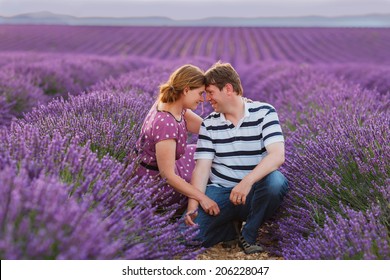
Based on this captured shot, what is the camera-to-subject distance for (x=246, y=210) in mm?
2900

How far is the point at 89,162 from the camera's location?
6.83 ft

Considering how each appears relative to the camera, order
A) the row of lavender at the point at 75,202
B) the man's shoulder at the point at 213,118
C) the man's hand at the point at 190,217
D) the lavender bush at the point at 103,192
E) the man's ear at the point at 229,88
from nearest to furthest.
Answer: the row of lavender at the point at 75,202 < the lavender bush at the point at 103,192 < the man's hand at the point at 190,217 < the man's ear at the point at 229,88 < the man's shoulder at the point at 213,118

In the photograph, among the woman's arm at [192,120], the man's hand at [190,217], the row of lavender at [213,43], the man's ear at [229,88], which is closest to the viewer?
the man's hand at [190,217]

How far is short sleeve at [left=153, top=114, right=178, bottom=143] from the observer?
2.73m

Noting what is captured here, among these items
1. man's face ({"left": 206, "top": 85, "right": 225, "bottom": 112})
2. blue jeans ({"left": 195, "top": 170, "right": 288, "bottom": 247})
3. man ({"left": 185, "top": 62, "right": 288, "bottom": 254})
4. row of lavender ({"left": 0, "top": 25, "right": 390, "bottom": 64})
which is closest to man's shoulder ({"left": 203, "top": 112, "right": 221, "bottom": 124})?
man ({"left": 185, "top": 62, "right": 288, "bottom": 254})

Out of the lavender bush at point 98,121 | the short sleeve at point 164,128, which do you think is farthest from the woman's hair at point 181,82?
the lavender bush at point 98,121

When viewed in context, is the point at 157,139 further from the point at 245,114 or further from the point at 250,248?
the point at 250,248

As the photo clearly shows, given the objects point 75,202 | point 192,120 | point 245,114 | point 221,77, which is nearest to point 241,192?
point 245,114

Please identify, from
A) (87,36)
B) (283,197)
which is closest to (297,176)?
(283,197)

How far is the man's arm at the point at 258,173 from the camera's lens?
2.66 meters

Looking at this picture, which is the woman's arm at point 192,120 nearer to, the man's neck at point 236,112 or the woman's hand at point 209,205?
the man's neck at point 236,112

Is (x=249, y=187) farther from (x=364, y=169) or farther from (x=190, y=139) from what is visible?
(x=190, y=139)

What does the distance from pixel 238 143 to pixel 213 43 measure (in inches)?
729

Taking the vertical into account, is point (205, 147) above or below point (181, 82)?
below
